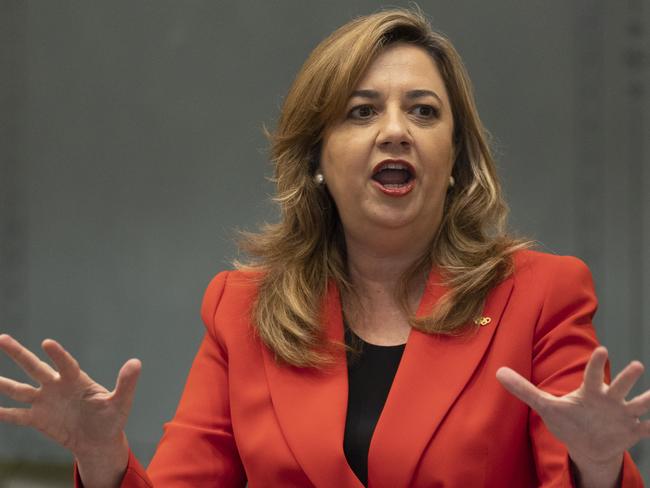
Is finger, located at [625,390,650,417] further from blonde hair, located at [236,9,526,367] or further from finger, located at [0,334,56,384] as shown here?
finger, located at [0,334,56,384]

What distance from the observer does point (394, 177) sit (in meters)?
2.28

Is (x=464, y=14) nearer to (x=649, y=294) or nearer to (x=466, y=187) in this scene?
(x=649, y=294)

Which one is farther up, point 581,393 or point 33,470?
point 581,393

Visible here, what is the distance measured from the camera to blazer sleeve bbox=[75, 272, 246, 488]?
217cm

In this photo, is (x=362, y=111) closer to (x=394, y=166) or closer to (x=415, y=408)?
(x=394, y=166)

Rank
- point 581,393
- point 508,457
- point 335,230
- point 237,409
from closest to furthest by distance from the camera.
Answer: point 581,393
point 508,457
point 237,409
point 335,230

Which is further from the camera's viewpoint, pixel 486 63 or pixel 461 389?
pixel 486 63

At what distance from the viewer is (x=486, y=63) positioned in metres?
3.93

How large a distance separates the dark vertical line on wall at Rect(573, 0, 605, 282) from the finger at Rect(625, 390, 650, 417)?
2198 millimetres

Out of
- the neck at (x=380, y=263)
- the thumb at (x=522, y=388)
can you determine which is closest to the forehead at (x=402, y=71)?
the neck at (x=380, y=263)

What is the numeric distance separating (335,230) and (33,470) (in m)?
1.78

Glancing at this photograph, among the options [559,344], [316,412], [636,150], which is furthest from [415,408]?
[636,150]

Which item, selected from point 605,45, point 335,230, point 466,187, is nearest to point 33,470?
point 335,230

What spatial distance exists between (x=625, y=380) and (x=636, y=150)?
7.49 feet
